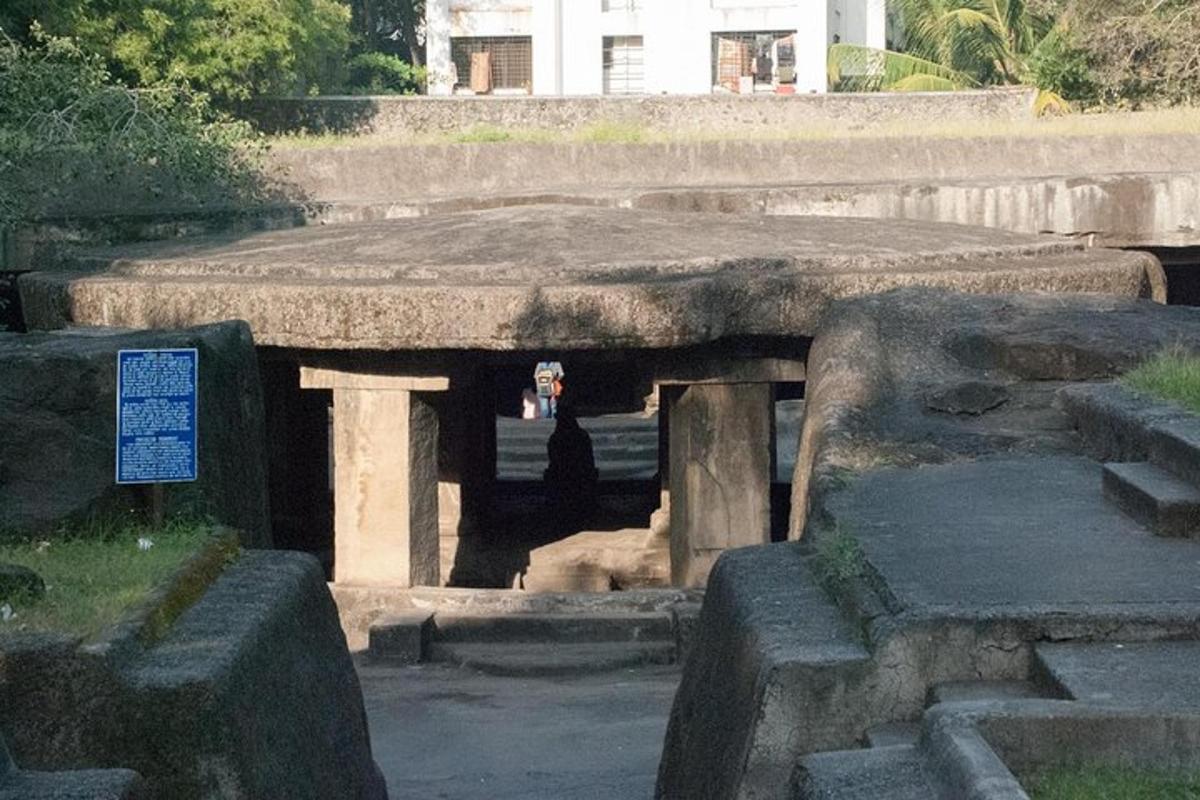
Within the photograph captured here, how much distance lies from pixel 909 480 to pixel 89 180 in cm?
938

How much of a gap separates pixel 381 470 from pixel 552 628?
128cm

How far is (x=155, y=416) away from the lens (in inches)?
272

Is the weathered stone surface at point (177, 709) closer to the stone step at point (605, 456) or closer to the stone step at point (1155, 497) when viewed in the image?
the stone step at point (1155, 497)

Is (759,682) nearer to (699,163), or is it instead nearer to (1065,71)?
(699,163)

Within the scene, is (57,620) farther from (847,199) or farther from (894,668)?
(847,199)

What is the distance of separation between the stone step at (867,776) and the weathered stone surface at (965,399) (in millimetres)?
3278

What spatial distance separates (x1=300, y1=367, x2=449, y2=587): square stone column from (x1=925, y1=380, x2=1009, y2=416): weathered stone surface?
3355 mm

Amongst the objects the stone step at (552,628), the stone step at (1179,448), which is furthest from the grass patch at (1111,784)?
the stone step at (552,628)

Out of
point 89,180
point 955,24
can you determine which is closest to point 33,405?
point 89,180

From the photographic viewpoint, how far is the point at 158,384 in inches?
272

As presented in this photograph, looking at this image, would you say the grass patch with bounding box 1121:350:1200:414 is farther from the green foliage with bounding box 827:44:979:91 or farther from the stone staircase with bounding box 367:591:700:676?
the green foliage with bounding box 827:44:979:91

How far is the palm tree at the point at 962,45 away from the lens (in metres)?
28.9

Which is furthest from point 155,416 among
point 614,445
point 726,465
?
point 614,445

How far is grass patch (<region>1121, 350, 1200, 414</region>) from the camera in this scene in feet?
23.0
